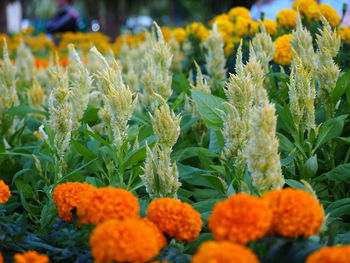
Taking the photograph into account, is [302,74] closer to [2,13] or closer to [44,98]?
[44,98]

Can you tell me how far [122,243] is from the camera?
1.26 metres

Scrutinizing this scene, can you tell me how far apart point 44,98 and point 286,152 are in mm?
1922

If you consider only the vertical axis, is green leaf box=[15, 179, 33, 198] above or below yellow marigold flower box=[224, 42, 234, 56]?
below

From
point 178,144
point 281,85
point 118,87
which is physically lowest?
point 178,144

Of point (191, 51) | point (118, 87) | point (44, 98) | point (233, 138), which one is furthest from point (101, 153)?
point (191, 51)

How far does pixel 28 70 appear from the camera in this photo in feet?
15.1

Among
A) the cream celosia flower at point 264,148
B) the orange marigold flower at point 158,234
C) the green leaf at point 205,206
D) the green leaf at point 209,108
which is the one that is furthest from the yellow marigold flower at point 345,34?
the orange marigold flower at point 158,234

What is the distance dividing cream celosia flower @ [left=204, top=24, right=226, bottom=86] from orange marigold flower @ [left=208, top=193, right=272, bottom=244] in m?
2.04

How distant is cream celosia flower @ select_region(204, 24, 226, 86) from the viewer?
3277 mm

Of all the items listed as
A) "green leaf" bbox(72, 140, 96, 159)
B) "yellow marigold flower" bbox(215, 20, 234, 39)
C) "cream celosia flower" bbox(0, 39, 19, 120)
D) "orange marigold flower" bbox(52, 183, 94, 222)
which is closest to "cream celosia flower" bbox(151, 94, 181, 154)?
"orange marigold flower" bbox(52, 183, 94, 222)

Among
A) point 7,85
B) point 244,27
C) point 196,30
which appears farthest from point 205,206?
point 196,30

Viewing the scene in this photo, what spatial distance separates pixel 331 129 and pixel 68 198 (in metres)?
1.15

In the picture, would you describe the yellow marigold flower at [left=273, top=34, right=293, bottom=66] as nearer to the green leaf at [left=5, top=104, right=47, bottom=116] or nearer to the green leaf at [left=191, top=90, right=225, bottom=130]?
the green leaf at [left=191, top=90, right=225, bottom=130]

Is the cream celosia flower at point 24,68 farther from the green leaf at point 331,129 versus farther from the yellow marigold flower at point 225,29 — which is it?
the green leaf at point 331,129
